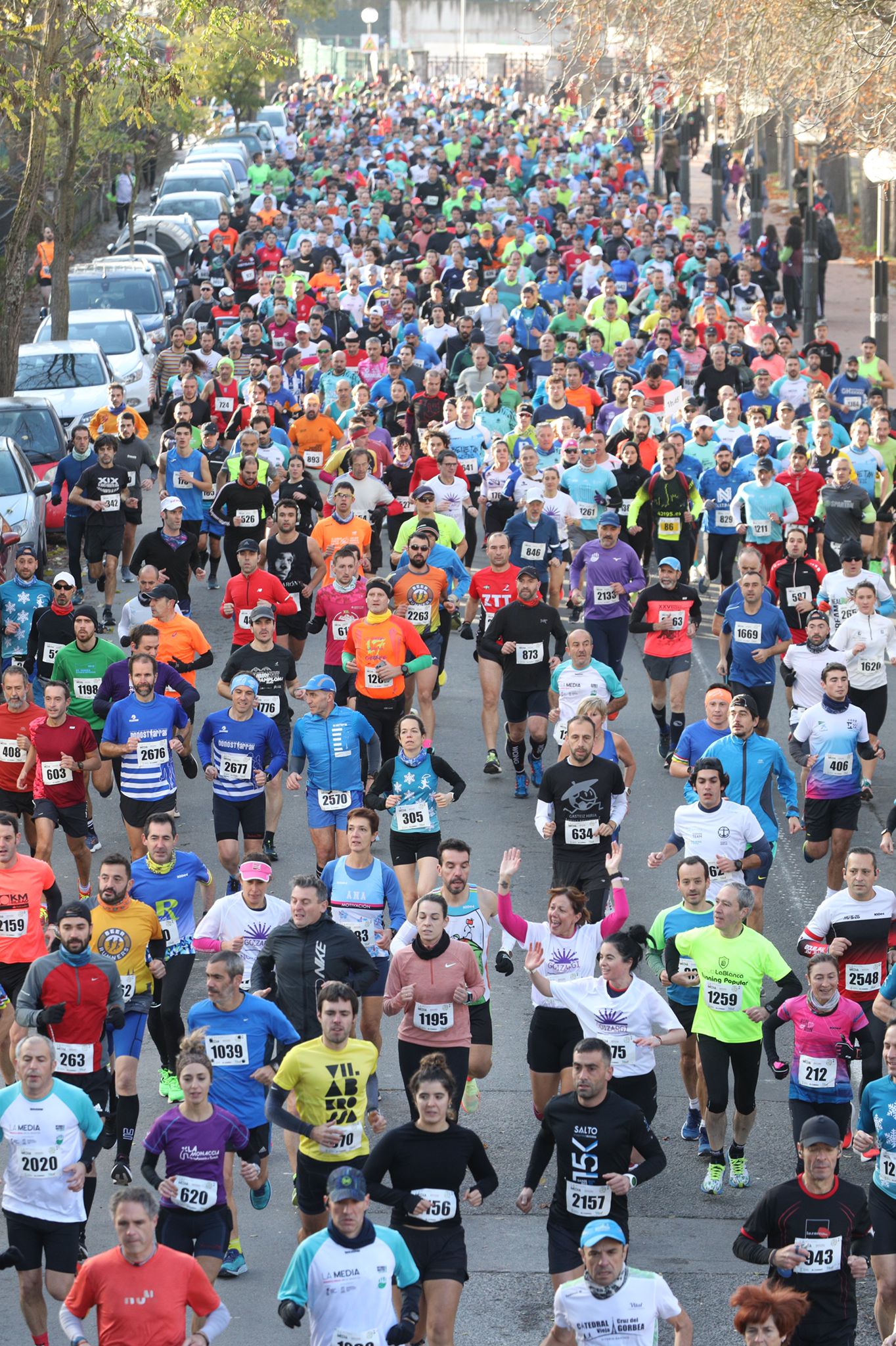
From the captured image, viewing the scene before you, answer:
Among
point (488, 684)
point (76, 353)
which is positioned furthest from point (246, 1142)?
point (76, 353)

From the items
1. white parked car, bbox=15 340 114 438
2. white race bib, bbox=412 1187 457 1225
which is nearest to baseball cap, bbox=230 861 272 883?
white race bib, bbox=412 1187 457 1225

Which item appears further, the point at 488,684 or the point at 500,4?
the point at 500,4

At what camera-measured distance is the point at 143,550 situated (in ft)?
55.1

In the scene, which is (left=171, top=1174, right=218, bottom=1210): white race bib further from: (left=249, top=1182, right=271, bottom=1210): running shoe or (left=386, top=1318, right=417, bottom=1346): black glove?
(left=386, top=1318, right=417, bottom=1346): black glove

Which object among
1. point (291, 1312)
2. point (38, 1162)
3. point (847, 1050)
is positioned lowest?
point (847, 1050)

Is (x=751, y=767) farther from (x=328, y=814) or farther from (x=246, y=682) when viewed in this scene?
(x=246, y=682)

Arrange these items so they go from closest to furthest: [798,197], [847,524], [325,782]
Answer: [325,782] < [847,524] < [798,197]

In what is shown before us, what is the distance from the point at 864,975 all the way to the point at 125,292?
20.7 metres

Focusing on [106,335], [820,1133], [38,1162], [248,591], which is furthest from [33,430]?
[820,1133]

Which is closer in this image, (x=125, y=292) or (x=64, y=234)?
(x=64, y=234)

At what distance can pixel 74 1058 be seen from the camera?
9617 mm

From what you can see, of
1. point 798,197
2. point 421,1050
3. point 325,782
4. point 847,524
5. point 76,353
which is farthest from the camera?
point 798,197

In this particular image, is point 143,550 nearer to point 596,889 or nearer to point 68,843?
point 68,843

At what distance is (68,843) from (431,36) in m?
95.2
